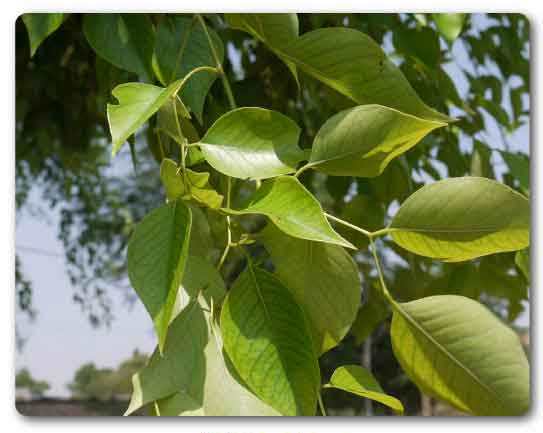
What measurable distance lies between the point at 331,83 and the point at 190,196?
109 millimetres

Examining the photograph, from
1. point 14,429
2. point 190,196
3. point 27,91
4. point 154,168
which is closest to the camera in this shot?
point 190,196

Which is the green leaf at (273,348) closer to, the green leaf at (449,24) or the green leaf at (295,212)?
the green leaf at (295,212)

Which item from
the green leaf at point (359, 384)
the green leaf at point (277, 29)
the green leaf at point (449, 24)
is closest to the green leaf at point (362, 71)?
the green leaf at point (277, 29)

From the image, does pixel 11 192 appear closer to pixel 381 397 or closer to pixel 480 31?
pixel 381 397

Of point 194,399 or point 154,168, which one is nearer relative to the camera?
point 194,399

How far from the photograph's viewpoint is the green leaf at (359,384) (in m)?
0.34

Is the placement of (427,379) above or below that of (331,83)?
below

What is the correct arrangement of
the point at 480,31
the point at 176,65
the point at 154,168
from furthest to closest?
the point at 154,168
the point at 480,31
the point at 176,65

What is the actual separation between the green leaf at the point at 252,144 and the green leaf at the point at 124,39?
0.17 metres

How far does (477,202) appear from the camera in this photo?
338 mm

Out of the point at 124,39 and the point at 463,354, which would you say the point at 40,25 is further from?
the point at 463,354

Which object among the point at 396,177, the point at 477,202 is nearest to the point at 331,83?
the point at 477,202

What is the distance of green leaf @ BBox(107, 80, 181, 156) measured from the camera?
0.29 m

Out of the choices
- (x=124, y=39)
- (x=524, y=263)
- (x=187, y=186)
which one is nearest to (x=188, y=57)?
(x=124, y=39)
